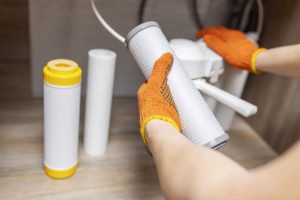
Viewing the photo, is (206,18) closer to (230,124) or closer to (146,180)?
(230,124)

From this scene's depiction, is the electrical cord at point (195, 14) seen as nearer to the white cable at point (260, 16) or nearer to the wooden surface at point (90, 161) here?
the white cable at point (260, 16)

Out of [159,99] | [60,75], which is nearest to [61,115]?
[60,75]

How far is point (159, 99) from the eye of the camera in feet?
1.63

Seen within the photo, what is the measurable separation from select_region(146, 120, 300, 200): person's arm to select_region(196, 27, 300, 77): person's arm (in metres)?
0.34

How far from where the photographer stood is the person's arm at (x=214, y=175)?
299 mm

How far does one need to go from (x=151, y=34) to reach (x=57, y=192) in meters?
0.38

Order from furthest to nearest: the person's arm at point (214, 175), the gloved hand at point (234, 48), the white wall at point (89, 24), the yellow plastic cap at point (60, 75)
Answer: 1. the white wall at point (89, 24)
2. the gloved hand at point (234, 48)
3. the yellow plastic cap at point (60, 75)
4. the person's arm at point (214, 175)

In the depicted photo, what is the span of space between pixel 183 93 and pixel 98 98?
0.75 ft

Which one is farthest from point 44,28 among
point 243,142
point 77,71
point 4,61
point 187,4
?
point 243,142

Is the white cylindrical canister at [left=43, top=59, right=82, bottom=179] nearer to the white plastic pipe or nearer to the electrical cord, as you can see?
the white plastic pipe

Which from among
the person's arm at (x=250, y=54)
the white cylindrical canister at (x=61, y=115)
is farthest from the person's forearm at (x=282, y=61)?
the white cylindrical canister at (x=61, y=115)

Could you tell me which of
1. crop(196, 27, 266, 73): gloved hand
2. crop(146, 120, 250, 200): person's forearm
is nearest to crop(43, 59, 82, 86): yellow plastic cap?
crop(146, 120, 250, 200): person's forearm

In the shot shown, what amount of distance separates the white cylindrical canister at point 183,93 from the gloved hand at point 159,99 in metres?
0.02

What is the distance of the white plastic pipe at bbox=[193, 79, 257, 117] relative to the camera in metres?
0.58
